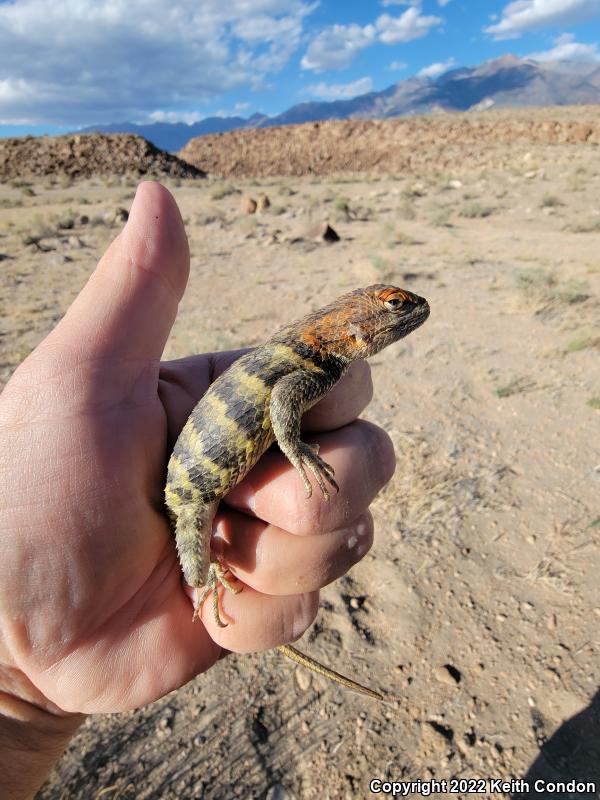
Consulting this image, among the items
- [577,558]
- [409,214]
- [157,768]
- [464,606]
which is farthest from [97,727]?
[409,214]

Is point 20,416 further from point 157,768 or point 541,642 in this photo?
point 541,642

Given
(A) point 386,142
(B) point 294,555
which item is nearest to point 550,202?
(B) point 294,555

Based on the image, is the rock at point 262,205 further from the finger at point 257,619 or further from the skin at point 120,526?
the finger at point 257,619

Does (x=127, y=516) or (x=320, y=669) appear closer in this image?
(x=127, y=516)

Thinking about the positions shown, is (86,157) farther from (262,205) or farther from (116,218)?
(262,205)

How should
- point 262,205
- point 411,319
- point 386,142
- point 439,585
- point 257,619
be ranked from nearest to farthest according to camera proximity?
point 257,619 < point 411,319 < point 439,585 < point 262,205 < point 386,142


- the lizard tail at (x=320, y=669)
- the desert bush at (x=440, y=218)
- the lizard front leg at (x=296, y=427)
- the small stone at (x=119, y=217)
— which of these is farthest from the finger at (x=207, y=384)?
the small stone at (x=119, y=217)

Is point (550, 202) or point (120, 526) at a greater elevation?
point (120, 526)
